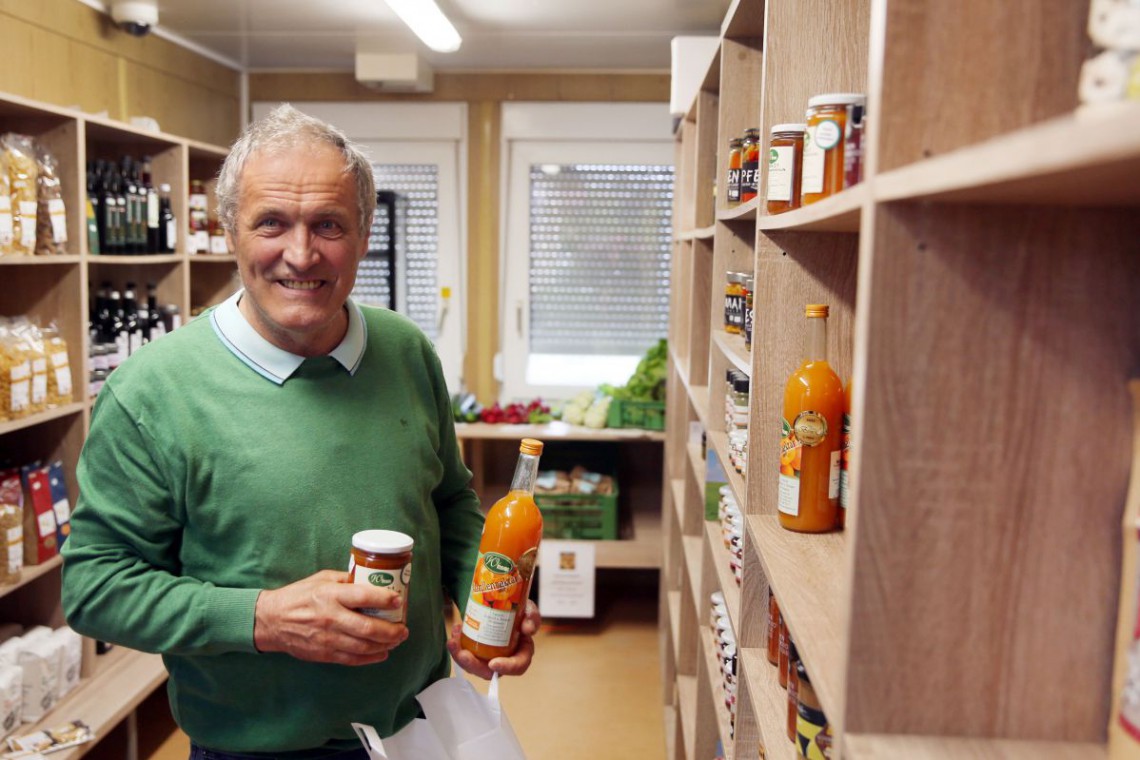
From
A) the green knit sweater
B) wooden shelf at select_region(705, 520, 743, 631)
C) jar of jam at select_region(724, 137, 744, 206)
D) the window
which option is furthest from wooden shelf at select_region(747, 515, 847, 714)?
the window

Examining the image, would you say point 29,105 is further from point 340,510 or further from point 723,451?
point 723,451

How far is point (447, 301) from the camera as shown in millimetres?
5090

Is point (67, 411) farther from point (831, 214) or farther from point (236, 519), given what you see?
point (831, 214)

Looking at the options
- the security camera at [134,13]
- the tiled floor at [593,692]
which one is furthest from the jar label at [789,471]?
the security camera at [134,13]

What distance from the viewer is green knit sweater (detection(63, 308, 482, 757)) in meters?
1.48

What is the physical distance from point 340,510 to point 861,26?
1.15 metres

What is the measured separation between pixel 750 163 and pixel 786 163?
501 mm

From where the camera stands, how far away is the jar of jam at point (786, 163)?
1423 millimetres

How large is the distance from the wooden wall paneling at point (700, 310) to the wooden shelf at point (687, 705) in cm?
92

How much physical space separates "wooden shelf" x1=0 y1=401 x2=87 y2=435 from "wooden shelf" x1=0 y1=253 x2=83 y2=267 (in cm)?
44

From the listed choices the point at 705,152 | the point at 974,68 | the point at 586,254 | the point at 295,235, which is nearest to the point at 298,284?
the point at 295,235

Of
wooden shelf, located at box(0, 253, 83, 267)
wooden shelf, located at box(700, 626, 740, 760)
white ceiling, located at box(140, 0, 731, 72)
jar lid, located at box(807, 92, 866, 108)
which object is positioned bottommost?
wooden shelf, located at box(700, 626, 740, 760)

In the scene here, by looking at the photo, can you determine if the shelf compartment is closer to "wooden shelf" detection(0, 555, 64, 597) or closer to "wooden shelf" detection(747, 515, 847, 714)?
"wooden shelf" detection(747, 515, 847, 714)

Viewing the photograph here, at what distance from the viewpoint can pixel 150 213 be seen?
11.6 feet
